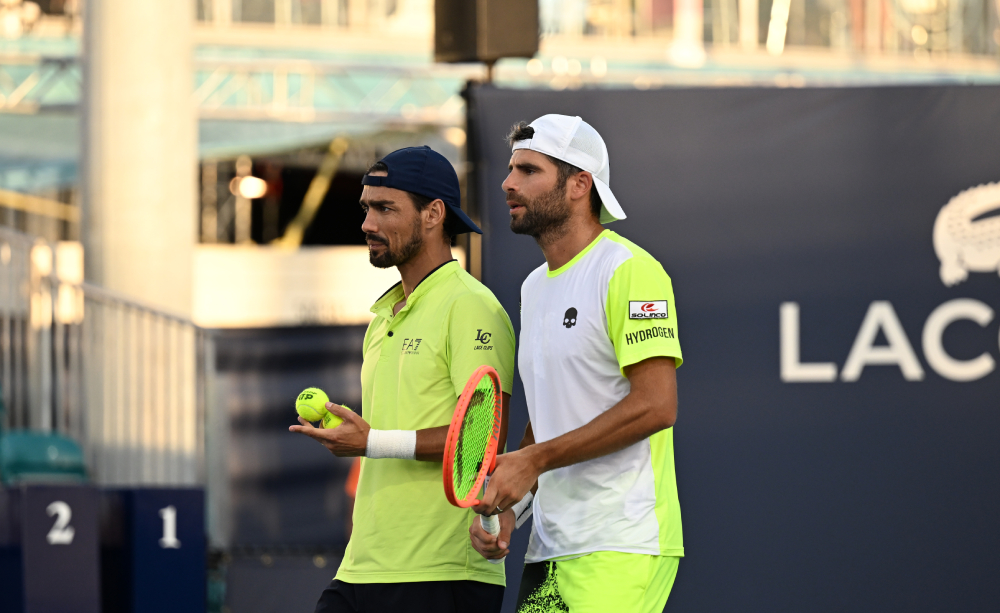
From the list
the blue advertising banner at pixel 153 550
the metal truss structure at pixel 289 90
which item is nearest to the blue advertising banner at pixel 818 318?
the blue advertising banner at pixel 153 550

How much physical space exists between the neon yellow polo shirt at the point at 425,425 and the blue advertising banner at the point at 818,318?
1.98m

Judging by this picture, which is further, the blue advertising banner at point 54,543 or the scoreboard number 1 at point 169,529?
the scoreboard number 1 at point 169,529

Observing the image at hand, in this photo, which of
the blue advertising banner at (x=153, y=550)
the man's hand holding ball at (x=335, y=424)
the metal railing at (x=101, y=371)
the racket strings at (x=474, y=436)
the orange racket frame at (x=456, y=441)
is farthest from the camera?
the metal railing at (x=101, y=371)

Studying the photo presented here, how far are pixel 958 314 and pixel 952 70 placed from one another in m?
12.3

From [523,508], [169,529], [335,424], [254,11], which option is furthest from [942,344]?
[254,11]

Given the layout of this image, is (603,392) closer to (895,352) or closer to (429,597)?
(429,597)

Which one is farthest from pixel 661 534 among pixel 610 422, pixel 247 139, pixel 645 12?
pixel 645 12

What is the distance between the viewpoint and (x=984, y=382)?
5133 millimetres

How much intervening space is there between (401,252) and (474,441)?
0.67 metres

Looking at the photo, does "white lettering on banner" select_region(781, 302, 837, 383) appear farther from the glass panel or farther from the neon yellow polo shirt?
the glass panel

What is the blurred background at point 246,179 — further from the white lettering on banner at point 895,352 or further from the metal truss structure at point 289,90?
the white lettering on banner at point 895,352

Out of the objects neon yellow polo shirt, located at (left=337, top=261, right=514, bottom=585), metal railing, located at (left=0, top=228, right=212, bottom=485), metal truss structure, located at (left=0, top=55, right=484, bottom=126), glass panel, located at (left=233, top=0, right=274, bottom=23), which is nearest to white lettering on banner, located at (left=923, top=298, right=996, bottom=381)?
neon yellow polo shirt, located at (left=337, top=261, right=514, bottom=585)

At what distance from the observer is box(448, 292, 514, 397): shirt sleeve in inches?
122

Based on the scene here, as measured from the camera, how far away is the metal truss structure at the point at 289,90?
13367 mm
